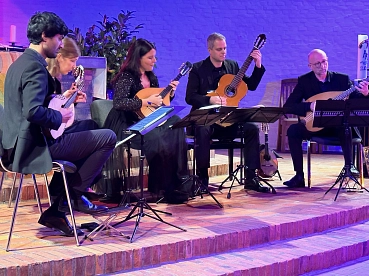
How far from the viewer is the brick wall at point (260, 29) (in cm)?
952

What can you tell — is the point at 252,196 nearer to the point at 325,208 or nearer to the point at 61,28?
the point at 325,208

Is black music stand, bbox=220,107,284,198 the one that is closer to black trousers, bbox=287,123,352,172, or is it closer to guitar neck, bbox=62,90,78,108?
black trousers, bbox=287,123,352,172

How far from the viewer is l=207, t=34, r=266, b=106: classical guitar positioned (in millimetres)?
5590

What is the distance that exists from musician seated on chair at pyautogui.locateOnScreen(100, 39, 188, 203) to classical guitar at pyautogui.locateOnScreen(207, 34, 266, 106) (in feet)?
2.16

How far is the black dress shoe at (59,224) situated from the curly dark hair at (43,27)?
105cm

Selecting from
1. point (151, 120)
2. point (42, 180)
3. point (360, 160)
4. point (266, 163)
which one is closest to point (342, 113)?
point (360, 160)

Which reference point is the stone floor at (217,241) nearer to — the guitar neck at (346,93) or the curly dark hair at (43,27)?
the guitar neck at (346,93)

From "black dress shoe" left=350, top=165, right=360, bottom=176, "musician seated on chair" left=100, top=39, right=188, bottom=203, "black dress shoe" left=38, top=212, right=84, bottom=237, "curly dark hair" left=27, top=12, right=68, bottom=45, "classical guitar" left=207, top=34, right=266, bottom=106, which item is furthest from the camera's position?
"black dress shoe" left=350, top=165, right=360, bottom=176

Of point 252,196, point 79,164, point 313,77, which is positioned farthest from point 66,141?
point 313,77

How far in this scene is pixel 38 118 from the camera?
3.35m

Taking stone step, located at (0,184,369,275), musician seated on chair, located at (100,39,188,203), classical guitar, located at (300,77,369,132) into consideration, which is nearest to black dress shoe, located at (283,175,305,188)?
classical guitar, located at (300,77,369,132)

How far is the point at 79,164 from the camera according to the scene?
12.8 feet

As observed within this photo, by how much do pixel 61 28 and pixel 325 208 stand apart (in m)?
2.59

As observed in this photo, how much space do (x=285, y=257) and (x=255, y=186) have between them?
1711 millimetres
